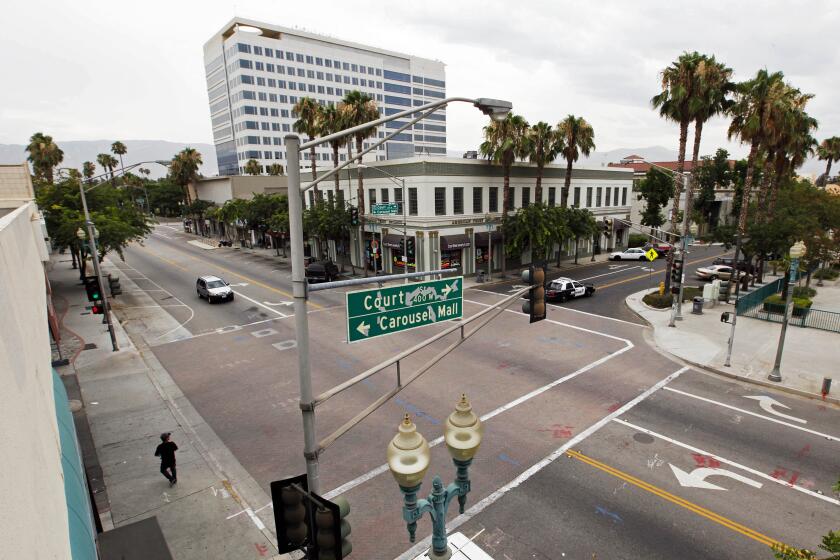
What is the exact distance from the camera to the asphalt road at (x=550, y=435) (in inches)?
366

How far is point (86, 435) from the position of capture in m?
13.1

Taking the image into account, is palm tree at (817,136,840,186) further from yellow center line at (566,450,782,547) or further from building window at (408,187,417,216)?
yellow center line at (566,450,782,547)

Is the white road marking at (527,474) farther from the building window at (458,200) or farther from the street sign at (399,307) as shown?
the building window at (458,200)

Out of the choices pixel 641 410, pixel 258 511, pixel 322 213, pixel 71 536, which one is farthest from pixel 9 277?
pixel 322 213

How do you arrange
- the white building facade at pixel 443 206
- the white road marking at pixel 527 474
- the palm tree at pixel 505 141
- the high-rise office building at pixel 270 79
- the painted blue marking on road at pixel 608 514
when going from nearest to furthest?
the white road marking at pixel 527 474 → the painted blue marking on road at pixel 608 514 → the palm tree at pixel 505 141 → the white building facade at pixel 443 206 → the high-rise office building at pixel 270 79

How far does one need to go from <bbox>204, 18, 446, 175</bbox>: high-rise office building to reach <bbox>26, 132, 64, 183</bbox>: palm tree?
49.0 metres

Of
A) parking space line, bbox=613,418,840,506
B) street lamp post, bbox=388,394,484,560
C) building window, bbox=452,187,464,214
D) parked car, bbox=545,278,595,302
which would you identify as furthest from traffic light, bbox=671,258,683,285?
street lamp post, bbox=388,394,484,560

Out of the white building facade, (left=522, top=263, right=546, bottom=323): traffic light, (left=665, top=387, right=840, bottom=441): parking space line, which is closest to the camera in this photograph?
(left=522, top=263, right=546, bottom=323): traffic light

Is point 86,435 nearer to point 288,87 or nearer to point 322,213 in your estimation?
point 322,213

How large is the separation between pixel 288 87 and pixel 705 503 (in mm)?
113911

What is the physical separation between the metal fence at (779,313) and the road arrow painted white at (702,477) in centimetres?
1351

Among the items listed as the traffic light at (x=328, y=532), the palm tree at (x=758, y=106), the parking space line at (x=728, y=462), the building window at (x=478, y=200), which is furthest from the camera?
the building window at (x=478, y=200)

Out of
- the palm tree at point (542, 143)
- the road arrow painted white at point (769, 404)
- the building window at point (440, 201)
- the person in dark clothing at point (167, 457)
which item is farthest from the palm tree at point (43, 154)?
the road arrow painted white at point (769, 404)

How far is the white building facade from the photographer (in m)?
33.5
